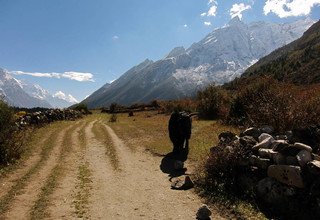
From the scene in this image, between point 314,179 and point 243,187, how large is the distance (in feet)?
9.43

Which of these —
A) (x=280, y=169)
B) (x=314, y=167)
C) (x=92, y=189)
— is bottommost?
(x=92, y=189)

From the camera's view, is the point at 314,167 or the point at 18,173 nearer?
the point at 314,167

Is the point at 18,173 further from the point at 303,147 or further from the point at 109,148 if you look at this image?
the point at 303,147

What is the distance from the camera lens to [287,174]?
1198 cm

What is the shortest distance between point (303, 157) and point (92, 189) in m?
7.87

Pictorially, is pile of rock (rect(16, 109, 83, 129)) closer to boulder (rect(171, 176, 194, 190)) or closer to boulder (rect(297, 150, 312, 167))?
boulder (rect(171, 176, 194, 190))

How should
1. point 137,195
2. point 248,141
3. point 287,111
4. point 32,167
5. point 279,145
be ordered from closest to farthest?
point 279,145
point 137,195
point 248,141
point 32,167
point 287,111

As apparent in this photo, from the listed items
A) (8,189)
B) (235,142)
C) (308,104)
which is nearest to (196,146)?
(308,104)

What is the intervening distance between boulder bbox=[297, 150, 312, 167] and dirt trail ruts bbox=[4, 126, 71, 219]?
27.8ft

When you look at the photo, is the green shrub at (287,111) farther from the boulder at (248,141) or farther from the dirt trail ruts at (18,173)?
the dirt trail ruts at (18,173)

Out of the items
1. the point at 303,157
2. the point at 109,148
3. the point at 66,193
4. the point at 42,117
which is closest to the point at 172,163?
the point at 109,148

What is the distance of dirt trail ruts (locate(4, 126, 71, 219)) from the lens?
12.5m

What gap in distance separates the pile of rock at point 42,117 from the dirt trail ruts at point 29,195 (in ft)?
41.0

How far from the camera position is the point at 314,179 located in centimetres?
1136
